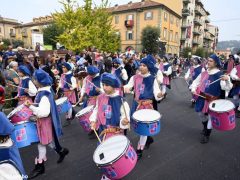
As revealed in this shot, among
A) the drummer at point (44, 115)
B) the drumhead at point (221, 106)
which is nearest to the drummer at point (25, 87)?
the drummer at point (44, 115)

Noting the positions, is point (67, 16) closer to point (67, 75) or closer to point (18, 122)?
point (67, 75)

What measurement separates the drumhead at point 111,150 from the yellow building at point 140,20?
3843 centimetres

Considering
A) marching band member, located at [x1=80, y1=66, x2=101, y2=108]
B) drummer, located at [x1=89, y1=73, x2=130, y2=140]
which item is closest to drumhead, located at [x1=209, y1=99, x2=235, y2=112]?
drummer, located at [x1=89, y1=73, x2=130, y2=140]

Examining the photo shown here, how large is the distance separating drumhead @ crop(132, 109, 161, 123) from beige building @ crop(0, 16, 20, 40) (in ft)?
213

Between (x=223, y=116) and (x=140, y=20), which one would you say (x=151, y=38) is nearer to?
(x=140, y=20)

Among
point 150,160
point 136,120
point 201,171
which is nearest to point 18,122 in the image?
point 136,120

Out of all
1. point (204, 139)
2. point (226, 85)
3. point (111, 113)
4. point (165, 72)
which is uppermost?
point (226, 85)

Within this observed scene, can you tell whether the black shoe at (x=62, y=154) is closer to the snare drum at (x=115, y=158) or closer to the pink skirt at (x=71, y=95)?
the snare drum at (x=115, y=158)

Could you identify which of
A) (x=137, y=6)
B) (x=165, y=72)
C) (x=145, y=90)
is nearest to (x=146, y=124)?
(x=145, y=90)

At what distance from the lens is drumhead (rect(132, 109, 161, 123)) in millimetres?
3876

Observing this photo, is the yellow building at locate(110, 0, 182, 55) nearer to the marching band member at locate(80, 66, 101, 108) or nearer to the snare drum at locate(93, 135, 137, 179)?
the marching band member at locate(80, 66, 101, 108)

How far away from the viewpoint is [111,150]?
9.88 feet

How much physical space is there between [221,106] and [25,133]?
3.68 metres

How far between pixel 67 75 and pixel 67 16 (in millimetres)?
14520
